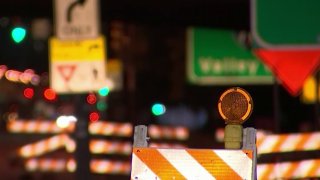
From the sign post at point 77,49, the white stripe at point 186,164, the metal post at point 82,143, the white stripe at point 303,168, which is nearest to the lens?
the white stripe at point 186,164

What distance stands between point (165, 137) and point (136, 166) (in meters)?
12.9

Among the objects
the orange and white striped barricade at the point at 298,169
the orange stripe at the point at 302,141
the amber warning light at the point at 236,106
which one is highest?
the orange stripe at the point at 302,141

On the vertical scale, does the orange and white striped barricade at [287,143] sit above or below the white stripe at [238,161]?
above

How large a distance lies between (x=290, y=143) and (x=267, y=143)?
462 mm

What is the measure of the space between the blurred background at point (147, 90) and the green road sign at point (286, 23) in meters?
1.71

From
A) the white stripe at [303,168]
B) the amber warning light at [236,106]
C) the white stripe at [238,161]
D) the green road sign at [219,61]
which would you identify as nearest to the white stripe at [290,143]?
the white stripe at [303,168]

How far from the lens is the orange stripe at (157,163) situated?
23.2 ft

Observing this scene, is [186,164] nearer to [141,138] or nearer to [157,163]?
[157,163]

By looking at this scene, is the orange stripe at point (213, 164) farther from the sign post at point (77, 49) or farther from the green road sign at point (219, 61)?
the green road sign at point (219, 61)

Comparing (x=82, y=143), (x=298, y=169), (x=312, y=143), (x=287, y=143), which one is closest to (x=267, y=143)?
(x=287, y=143)

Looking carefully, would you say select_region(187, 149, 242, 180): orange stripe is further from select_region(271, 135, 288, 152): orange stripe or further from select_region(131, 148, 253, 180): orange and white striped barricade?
select_region(271, 135, 288, 152): orange stripe

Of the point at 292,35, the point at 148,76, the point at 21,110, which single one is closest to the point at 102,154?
the point at 292,35

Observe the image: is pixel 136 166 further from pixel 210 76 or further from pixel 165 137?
pixel 165 137

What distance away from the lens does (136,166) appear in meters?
7.11
